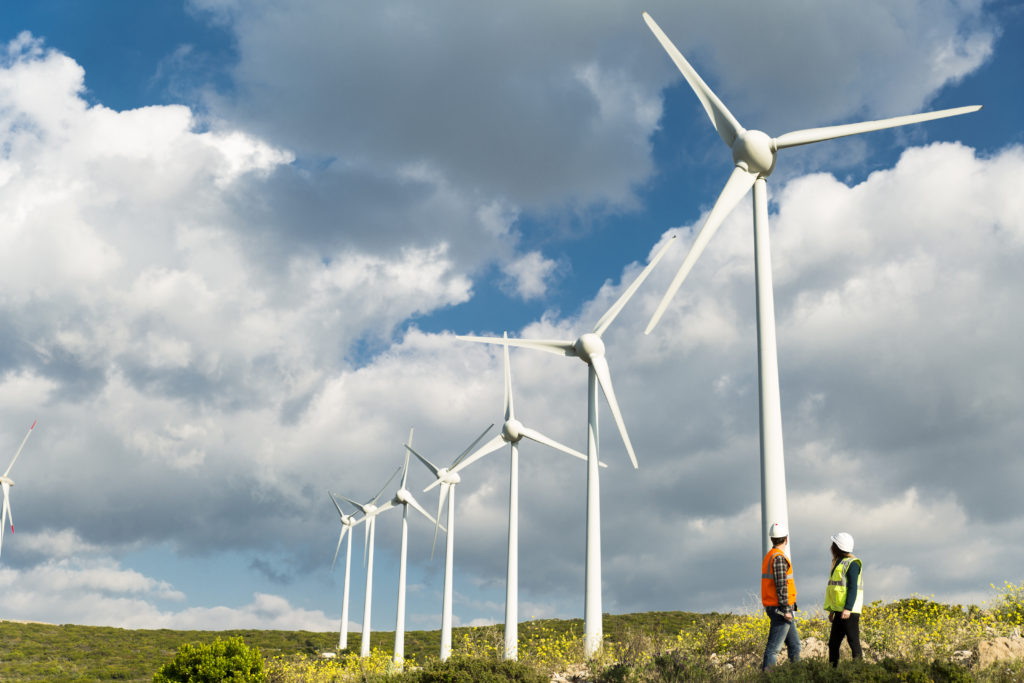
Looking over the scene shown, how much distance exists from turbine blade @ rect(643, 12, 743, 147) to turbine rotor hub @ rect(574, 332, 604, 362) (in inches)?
553

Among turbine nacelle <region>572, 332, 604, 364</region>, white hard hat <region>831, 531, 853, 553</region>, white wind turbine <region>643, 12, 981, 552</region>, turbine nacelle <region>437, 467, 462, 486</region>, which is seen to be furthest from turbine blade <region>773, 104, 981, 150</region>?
turbine nacelle <region>437, 467, 462, 486</region>

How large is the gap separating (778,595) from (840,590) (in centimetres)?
107

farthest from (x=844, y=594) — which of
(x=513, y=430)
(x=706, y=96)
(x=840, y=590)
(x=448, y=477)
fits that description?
(x=448, y=477)

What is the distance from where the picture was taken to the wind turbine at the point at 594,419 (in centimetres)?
3288

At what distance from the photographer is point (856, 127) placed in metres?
25.4

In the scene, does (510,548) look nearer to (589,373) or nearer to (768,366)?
(589,373)

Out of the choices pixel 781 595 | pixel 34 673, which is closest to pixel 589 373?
pixel 781 595

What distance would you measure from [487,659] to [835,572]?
37.4 ft

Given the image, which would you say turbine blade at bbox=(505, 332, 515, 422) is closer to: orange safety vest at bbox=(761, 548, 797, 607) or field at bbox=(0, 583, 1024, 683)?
field at bbox=(0, 583, 1024, 683)

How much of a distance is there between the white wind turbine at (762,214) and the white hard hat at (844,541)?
2873 mm

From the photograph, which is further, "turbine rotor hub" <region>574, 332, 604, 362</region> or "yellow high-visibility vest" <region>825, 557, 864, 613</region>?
"turbine rotor hub" <region>574, 332, 604, 362</region>

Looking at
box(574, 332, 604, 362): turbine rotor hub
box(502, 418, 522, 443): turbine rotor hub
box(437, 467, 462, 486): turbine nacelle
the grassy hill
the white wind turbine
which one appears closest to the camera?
the white wind turbine

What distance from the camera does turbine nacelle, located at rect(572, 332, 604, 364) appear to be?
3912 cm

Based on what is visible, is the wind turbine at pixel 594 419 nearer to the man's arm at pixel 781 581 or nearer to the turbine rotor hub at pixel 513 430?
the turbine rotor hub at pixel 513 430
